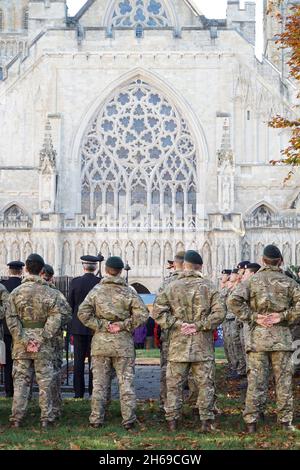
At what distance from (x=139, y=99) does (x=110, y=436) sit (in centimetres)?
3092

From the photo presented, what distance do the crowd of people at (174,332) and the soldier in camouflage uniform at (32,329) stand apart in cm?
1

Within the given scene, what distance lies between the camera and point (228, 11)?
45312mm

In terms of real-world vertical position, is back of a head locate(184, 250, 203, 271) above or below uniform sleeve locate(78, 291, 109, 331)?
above

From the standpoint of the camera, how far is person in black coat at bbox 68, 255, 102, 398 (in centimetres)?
1594

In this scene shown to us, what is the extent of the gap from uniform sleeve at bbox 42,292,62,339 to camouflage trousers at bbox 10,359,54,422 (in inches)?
13.6

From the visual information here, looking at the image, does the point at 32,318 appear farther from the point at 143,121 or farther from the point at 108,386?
the point at 143,121

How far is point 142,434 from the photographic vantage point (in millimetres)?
12039

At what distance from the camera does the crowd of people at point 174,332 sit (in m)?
12.4

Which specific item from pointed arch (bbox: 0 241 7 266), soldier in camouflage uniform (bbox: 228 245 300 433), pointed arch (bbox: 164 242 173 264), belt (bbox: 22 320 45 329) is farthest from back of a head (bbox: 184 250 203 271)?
pointed arch (bbox: 0 241 7 266)

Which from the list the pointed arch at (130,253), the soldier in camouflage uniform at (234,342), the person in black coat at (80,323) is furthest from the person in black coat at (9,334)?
the pointed arch at (130,253)

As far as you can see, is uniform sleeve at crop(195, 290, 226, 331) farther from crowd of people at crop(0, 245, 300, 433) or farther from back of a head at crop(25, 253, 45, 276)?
back of a head at crop(25, 253, 45, 276)

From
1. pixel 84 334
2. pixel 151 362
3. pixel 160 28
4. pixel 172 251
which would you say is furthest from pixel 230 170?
pixel 84 334

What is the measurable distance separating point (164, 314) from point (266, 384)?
1.52 meters

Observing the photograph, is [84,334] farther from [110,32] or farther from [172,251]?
[110,32]
